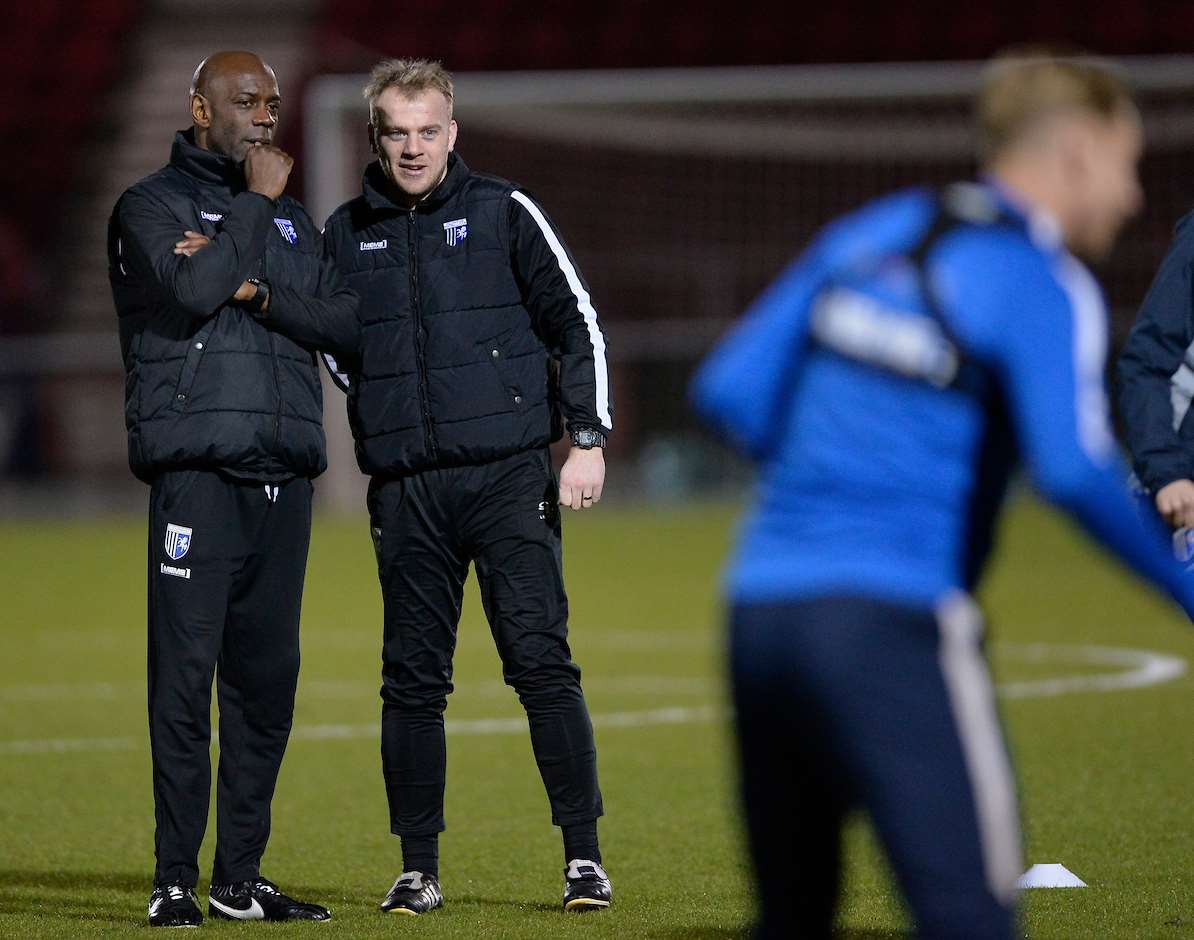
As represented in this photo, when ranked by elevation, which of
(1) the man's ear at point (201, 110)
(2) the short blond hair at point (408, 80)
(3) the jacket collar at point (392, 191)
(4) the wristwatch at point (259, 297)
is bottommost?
(4) the wristwatch at point (259, 297)

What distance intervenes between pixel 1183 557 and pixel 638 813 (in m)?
2.38

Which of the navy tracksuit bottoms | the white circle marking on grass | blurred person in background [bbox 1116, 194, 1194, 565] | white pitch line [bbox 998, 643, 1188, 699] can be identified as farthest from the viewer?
white pitch line [bbox 998, 643, 1188, 699]

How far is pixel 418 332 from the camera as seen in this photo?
5.07 m

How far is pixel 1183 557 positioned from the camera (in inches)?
188

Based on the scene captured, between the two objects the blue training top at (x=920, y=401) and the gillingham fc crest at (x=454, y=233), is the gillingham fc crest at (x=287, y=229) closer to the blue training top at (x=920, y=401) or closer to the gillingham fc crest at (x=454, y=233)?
the gillingham fc crest at (x=454, y=233)

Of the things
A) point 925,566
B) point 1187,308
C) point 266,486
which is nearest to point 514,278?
point 266,486

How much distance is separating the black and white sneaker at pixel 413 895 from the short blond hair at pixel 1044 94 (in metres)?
2.94

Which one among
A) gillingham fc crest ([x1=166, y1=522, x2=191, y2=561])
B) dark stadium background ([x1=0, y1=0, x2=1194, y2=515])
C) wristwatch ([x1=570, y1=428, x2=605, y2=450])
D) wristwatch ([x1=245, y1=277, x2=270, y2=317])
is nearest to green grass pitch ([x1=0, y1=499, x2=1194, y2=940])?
gillingham fc crest ([x1=166, y1=522, x2=191, y2=561])

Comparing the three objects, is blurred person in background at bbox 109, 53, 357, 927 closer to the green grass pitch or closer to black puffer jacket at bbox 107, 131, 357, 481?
black puffer jacket at bbox 107, 131, 357, 481

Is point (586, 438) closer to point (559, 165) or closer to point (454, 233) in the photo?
point (454, 233)

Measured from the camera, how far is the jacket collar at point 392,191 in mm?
5133

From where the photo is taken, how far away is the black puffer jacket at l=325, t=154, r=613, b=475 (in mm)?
5051

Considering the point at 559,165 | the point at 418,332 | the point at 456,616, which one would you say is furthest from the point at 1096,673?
the point at 559,165

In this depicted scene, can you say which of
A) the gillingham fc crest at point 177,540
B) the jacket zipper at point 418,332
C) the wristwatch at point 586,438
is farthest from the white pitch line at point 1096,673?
the gillingham fc crest at point 177,540
